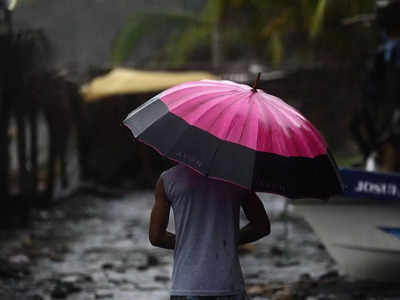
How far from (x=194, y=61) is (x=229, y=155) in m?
30.1

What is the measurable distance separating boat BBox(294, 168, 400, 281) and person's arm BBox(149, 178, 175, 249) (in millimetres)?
3615

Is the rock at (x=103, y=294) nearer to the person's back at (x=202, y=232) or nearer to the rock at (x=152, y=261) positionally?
the rock at (x=152, y=261)

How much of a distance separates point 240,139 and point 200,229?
40 cm

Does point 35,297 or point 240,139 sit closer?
point 240,139

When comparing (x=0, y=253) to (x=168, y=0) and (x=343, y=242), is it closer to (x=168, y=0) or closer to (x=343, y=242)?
(x=343, y=242)

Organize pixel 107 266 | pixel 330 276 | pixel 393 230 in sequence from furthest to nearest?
pixel 107 266 → pixel 330 276 → pixel 393 230

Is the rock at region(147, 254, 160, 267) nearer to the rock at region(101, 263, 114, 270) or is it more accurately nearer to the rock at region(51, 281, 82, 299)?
the rock at region(101, 263, 114, 270)

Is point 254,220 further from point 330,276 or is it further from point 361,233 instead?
point 330,276

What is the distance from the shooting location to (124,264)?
994cm

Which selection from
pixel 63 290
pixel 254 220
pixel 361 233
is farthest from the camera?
pixel 63 290

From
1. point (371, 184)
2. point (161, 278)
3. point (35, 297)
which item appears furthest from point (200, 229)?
point (161, 278)

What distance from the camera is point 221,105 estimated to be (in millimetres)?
3855

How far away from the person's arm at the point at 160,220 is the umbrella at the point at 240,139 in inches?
7.5

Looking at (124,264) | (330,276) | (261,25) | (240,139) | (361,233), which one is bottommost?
(124,264)
